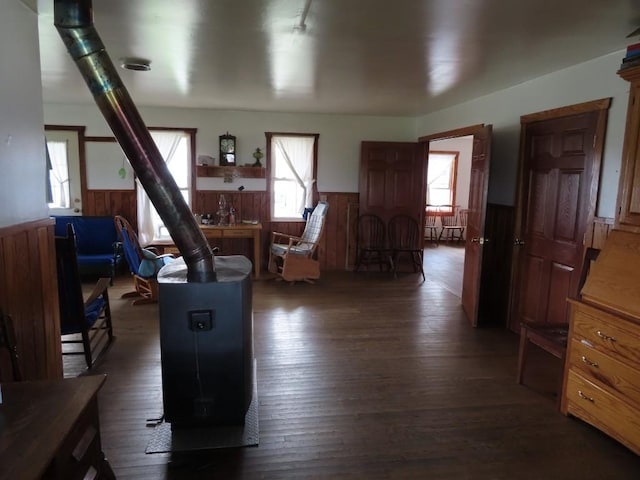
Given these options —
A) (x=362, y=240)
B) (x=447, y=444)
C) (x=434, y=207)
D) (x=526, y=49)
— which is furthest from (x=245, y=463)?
(x=434, y=207)

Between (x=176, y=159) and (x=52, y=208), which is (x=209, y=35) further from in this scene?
(x=52, y=208)

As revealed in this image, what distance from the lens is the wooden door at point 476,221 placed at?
4059 millimetres

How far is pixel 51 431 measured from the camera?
116cm

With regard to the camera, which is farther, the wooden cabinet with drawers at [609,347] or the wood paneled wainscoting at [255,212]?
the wood paneled wainscoting at [255,212]

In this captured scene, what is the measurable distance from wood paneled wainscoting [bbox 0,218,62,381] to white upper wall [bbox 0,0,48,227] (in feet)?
0.35

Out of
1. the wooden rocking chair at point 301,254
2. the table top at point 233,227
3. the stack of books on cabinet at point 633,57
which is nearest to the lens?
the stack of books on cabinet at point 633,57

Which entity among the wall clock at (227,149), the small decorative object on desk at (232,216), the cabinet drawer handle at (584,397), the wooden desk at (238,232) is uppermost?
the wall clock at (227,149)

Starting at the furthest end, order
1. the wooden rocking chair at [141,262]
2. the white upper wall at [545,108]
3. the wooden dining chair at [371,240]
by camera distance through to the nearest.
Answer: the wooden dining chair at [371,240]
the wooden rocking chair at [141,262]
the white upper wall at [545,108]

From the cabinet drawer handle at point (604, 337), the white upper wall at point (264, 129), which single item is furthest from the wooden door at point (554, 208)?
the white upper wall at point (264, 129)

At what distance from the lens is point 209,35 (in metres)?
2.71

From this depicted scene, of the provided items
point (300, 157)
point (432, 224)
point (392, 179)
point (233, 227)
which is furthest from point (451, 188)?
point (233, 227)

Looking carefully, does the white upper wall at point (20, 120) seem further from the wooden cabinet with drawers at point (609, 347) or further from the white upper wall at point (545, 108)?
the white upper wall at point (545, 108)

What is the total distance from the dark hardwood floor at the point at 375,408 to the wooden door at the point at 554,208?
50 centimetres

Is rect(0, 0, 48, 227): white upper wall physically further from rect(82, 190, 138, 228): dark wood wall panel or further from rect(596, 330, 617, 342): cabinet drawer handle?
rect(82, 190, 138, 228): dark wood wall panel
